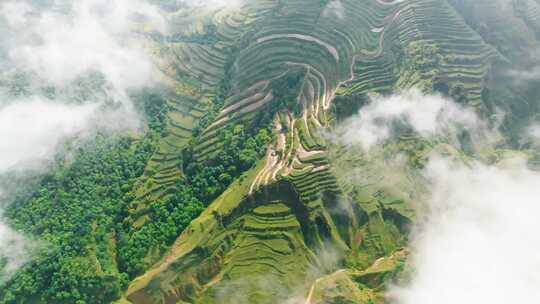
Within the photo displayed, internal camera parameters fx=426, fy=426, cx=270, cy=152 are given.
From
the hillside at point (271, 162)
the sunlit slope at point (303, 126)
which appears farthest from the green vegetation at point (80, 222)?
the sunlit slope at point (303, 126)

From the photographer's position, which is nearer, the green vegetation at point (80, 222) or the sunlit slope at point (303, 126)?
the green vegetation at point (80, 222)

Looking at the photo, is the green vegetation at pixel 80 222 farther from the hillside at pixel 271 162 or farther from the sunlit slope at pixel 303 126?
the sunlit slope at pixel 303 126

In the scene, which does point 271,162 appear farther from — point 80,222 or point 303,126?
point 80,222

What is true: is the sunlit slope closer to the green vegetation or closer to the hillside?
the hillside

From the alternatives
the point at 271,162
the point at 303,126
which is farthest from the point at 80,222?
the point at 303,126

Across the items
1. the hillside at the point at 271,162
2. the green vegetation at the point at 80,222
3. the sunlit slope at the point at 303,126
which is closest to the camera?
the green vegetation at the point at 80,222

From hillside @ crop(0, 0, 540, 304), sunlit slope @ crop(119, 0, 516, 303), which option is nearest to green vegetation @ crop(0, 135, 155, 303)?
hillside @ crop(0, 0, 540, 304)
